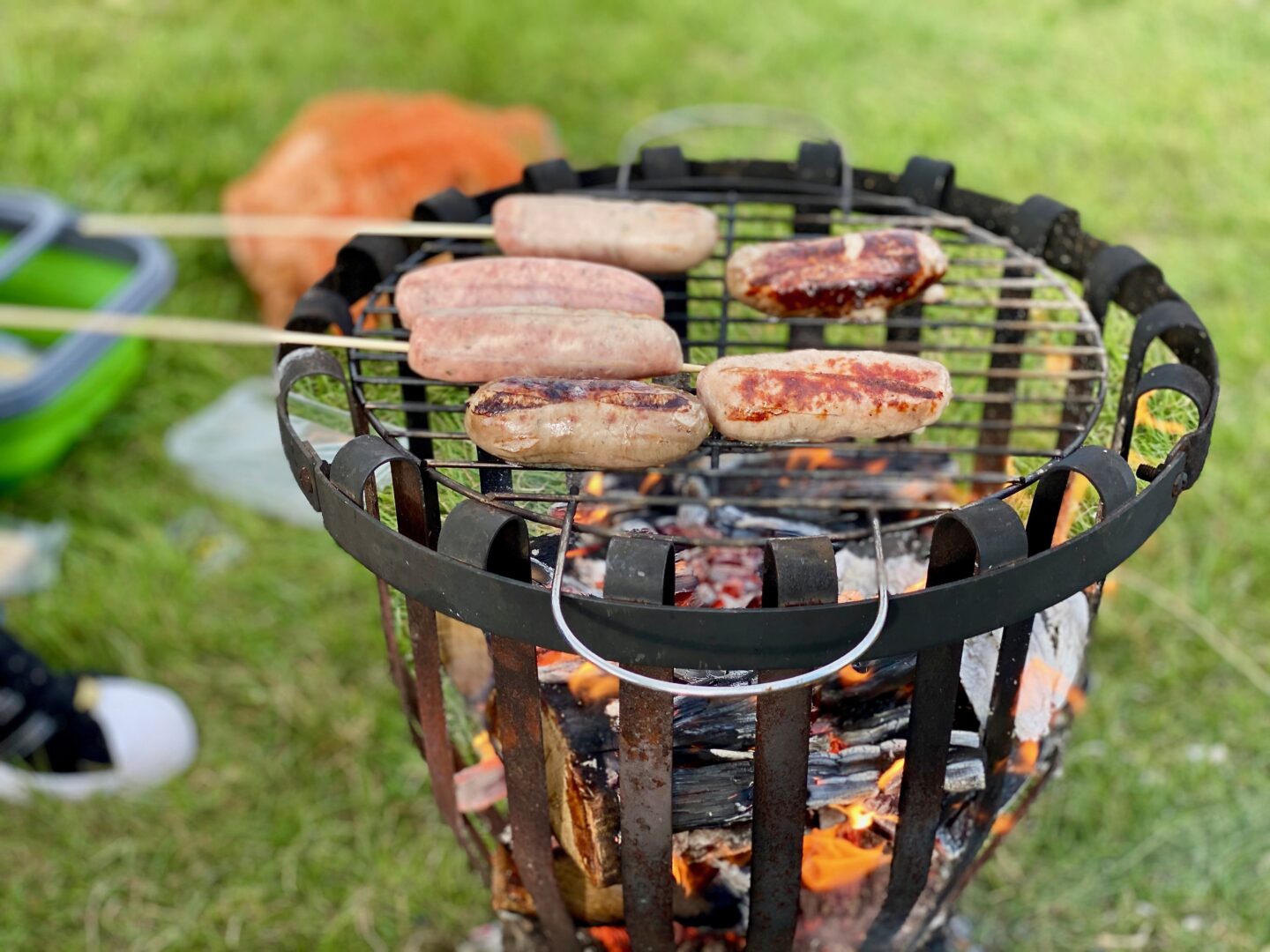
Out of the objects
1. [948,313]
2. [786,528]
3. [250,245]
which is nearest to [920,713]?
[786,528]

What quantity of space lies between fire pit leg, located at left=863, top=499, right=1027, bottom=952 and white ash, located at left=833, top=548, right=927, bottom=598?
1.42 feet

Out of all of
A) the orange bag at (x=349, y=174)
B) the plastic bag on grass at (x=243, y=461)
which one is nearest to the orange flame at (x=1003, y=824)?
the plastic bag on grass at (x=243, y=461)

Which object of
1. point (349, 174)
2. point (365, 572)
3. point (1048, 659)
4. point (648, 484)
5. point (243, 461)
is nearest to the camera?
point (1048, 659)

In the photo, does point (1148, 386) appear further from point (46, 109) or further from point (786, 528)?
point (46, 109)

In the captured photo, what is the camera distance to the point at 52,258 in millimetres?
4035

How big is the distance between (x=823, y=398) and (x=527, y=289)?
0.55m

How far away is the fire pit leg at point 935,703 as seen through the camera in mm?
1244

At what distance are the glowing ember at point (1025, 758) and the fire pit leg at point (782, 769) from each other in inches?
17.8

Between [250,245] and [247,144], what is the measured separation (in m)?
0.90

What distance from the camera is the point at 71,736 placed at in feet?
8.75

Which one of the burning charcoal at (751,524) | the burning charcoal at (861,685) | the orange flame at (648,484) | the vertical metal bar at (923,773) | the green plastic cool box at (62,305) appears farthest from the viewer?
the green plastic cool box at (62,305)

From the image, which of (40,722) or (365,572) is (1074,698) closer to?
(365,572)

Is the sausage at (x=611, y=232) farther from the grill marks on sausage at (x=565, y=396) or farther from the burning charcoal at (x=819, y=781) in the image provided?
the burning charcoal at (x=819, y=781)

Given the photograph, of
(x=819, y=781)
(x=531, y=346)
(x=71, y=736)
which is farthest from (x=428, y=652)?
(x=71, y=736)
